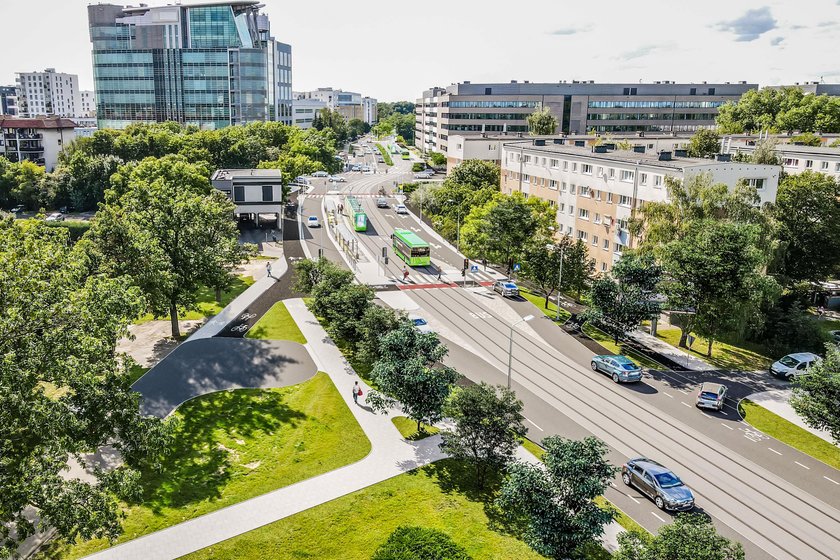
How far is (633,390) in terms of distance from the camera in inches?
1662

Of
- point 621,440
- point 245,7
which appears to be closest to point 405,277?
point 621,440

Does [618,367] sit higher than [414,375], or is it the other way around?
[414,375]

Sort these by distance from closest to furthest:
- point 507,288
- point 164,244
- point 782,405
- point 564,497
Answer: point 564,497, point 782,405, point 164,244, point 507,288

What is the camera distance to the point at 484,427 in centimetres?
2958

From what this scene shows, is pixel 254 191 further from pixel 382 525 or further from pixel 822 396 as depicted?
pixel 822 396

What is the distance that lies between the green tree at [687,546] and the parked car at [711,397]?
64.2 ft

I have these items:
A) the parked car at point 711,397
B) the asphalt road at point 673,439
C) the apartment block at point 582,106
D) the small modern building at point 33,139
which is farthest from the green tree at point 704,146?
the small modern building at point 33,139

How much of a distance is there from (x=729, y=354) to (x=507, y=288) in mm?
20766

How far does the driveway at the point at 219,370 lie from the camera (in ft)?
129

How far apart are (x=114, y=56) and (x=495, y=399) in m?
156

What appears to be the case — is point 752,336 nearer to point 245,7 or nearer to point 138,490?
point 138,490

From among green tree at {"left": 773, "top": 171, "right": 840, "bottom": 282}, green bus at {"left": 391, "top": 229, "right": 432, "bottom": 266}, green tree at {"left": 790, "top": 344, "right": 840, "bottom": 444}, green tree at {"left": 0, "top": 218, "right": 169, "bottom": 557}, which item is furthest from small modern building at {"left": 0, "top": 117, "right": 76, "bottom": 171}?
green tree at {"left": 790, "top": 344, "right": 840, "bottom": 444}

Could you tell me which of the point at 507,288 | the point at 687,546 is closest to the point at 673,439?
the point at 687,546

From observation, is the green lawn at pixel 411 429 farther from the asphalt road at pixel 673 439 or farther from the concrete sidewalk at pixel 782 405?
the concrete sidewalk at pixel 782 405
